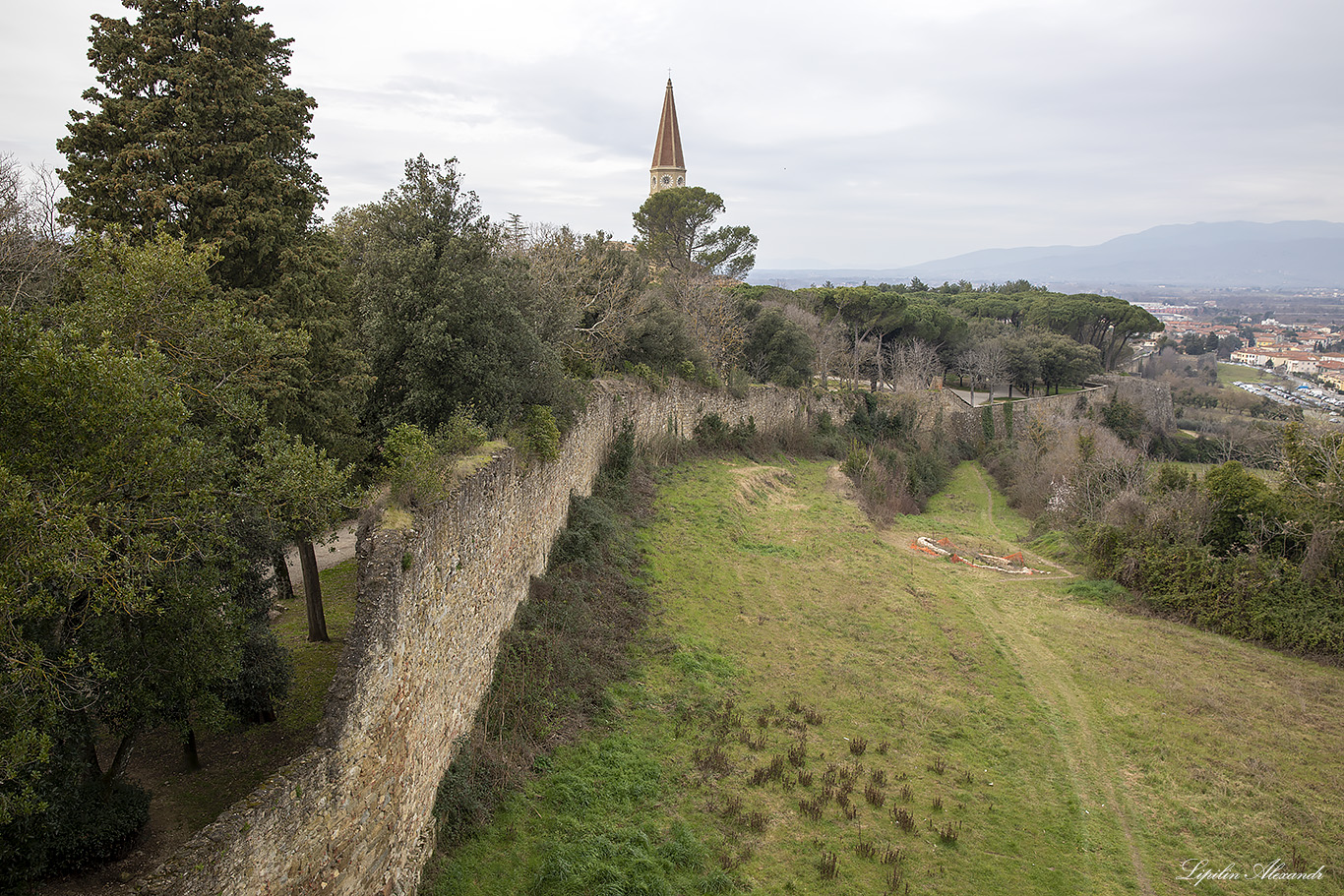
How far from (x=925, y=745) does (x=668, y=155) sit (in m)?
60.7

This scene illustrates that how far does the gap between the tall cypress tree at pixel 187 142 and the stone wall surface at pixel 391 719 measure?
20.2 feet

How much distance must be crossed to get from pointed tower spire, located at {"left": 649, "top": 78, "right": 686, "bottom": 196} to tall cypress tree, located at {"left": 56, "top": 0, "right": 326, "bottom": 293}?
179 feet

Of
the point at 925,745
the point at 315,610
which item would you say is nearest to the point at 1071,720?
the point at 925,745

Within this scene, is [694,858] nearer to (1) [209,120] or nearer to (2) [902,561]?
(1) [209,120]

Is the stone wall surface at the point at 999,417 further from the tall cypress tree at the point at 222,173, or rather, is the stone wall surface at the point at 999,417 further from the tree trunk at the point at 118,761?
the tree trunk at the point at 118,761

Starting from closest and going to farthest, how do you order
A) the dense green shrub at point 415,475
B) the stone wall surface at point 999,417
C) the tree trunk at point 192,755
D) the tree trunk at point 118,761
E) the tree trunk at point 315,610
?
1. the tree trunk at point 118,761
2. the tree trunk at point 192,755
3. the dense green shrub at point 415,475
4. the tree trunk at point 315,610
5. the stone wall surface at point 999,417

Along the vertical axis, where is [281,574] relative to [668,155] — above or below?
below

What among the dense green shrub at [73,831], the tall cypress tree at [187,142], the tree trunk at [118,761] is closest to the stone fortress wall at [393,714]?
the dense green shrub at [73,831]

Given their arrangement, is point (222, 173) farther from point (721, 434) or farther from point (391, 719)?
point (721, 434)

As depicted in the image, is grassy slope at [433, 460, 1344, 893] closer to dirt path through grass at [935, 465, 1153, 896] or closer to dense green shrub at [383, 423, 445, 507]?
dirt path through grass at [935, 465, 1153, 896]

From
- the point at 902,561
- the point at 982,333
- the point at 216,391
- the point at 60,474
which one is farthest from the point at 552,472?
the point at 982,333

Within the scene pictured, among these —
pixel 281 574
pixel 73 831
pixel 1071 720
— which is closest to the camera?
pixel 73 831

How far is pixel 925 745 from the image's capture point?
43.5 ft

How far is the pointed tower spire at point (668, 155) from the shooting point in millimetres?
64625
